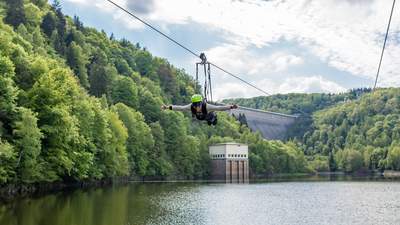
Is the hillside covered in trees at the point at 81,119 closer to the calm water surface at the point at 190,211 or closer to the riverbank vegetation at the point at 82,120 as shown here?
the riverbank vegetation at the point at 82,120

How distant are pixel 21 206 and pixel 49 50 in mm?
86303

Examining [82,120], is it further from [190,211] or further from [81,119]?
[190,211]

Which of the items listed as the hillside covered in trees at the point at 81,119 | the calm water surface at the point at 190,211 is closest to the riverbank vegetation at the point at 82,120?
the hillside covered in trees at the point at 81,119

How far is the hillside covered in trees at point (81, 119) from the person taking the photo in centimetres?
5762

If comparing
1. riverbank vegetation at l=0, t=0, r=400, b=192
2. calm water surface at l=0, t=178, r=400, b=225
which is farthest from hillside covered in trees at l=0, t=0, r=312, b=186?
calm water surface at l=0, t=178, r=400, b=225

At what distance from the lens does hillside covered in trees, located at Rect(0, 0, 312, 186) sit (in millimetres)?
57625

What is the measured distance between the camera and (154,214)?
47.7 metres

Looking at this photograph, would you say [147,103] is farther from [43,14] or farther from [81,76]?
[43,14]

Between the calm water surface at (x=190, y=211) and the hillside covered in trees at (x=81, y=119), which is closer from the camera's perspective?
the calm water surface at (x=190, y=211)

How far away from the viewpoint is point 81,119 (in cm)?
7856

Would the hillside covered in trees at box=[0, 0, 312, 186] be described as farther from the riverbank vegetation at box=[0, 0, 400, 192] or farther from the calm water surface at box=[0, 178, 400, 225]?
the calm water surface at box=[0, 178, 400, 225]

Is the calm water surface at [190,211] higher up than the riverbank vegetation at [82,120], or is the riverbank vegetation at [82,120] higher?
the riverbank vegetation at [82,120]

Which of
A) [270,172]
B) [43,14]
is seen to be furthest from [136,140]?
[270,172]

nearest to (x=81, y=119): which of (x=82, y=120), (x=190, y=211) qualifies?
(x=82, y=120)
